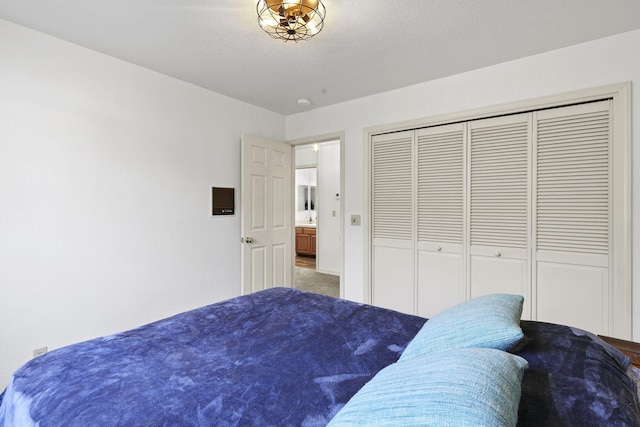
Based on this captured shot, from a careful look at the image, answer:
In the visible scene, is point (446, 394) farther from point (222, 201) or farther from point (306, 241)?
point (306, 241)

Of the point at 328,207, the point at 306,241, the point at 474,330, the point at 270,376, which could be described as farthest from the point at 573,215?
the point at 306,241

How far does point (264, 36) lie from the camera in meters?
2.09

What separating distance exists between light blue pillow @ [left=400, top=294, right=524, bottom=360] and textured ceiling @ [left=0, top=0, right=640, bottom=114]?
65.7 inches

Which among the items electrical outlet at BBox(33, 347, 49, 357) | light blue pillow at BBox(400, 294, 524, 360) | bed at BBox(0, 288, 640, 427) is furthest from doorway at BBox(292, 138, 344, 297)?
light blue pillow at BBox(400, 294, 524, 360)

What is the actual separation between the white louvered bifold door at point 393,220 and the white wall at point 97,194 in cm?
160

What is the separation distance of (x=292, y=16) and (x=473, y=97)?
5.81 ft

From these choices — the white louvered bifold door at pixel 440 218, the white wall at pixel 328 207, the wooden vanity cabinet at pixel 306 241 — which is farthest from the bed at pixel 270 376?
the wooden vanity cabinet at pixel 306 241

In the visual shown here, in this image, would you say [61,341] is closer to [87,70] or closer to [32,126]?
[32,126]

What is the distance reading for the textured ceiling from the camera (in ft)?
5.90

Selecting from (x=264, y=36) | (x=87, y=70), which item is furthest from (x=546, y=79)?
(x=87, y=70)

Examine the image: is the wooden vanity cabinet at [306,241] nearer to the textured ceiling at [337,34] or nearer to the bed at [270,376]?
the textured ceiling at [337,34]

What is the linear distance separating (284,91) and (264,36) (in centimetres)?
101

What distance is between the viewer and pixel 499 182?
2562mm

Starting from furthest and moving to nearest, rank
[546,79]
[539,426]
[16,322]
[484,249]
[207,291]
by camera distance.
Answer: [207,291] → [484,249] → [546,79] → [16,322] → [539,426]
